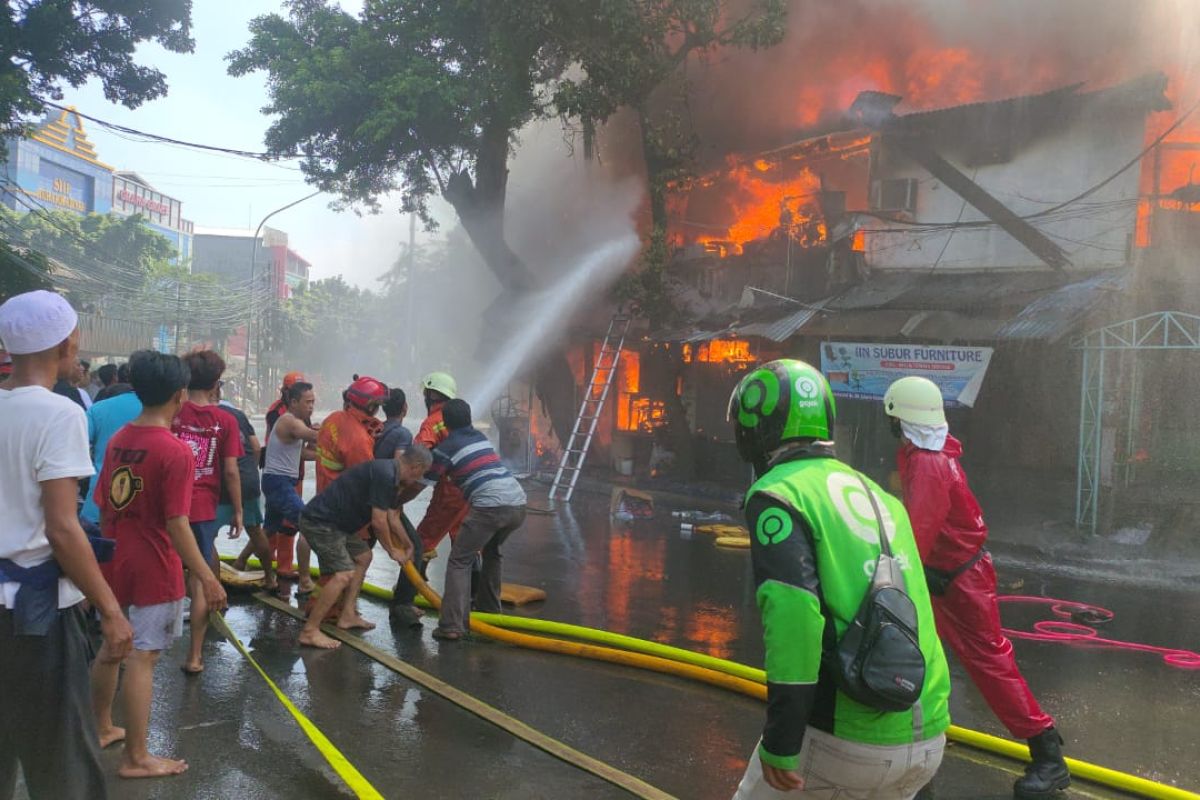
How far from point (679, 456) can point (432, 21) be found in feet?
33.1

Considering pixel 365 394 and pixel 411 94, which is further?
pixel 411 94

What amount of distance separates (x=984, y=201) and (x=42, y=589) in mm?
15047

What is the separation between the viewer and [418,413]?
58.1 metres

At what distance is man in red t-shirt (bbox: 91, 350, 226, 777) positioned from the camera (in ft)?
13.0

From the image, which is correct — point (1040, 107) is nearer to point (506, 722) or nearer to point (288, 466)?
point (288, 466)

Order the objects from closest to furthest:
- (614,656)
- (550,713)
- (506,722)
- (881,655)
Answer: (881,655) → (506,722) → (550,713) → (614,656)

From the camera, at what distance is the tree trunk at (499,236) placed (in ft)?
63.4

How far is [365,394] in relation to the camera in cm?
694

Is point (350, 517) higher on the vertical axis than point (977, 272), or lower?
lower

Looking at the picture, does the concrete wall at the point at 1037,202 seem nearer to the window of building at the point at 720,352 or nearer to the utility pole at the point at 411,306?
the window of building at the point at 720,352

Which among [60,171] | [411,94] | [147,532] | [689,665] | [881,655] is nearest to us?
[881,655]

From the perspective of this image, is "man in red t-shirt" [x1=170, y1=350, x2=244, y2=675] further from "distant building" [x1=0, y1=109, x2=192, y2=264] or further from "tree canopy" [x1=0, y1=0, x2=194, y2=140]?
"distant building" [x1=0, y1=109, x2=192, y2=264]

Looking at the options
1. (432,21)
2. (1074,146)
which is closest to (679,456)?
(1074,146)

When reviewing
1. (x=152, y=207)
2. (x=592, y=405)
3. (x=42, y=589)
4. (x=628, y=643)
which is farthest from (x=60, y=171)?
(x=42, y=589)
